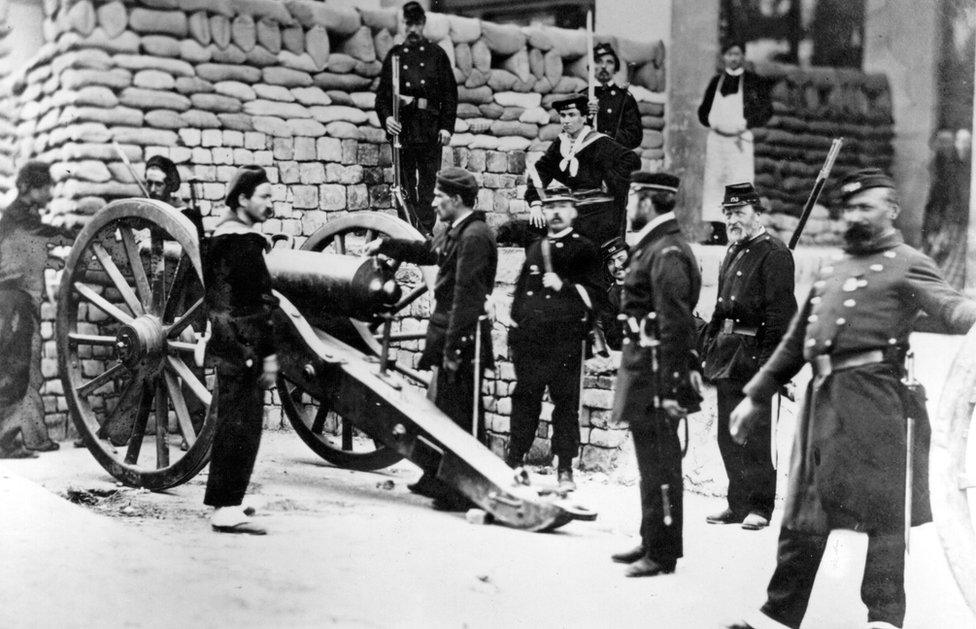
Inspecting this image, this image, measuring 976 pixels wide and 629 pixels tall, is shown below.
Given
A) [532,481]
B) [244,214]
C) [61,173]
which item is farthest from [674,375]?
[61,173]

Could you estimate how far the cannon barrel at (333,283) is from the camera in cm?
511

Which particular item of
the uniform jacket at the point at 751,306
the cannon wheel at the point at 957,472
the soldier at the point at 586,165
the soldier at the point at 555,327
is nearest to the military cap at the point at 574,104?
the soldier at the point at 586,165

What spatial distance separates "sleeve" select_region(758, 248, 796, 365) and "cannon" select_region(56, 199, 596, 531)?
3.02ft

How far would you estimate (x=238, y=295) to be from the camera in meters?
4.90

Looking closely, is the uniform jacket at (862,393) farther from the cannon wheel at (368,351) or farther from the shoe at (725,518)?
the cannon wheel at (368,351)

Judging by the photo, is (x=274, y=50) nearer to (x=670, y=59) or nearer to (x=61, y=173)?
(x=61, y=173)

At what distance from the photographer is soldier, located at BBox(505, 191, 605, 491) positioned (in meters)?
4.89

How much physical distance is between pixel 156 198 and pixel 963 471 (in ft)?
11.5

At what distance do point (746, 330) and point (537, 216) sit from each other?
46.0 inches

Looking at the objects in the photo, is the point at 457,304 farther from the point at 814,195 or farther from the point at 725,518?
the point at 814,195

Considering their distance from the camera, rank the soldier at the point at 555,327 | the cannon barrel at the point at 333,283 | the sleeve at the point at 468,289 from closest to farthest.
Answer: the soldier at the point at 555,327
the sleeve at the point at 468,289
the cannon barrel at the point at 333,283

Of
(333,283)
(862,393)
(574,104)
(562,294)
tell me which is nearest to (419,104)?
(574,104)

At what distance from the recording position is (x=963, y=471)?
14.4 feet

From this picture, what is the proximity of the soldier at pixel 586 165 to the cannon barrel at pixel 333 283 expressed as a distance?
0.77m
